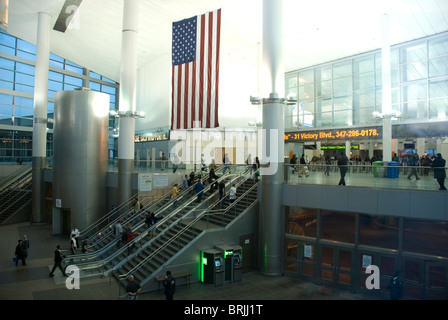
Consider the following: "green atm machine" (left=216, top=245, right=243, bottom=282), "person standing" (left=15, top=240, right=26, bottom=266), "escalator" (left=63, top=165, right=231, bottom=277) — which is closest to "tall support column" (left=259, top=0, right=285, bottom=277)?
"green atm machine" (left=216, top=245, right=243, bottom=282)

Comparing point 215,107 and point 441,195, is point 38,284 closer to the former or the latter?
point 215,107

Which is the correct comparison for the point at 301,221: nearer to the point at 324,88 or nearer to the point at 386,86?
the point at 386,86

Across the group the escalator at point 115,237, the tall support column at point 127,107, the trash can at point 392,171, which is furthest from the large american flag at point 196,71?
the trash can at point 392,171

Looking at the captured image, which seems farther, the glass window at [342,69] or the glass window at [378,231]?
the glass window at [342,69]

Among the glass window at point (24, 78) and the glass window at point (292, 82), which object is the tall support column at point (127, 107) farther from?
the glass window at point (24, 78)

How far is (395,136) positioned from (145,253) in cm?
1984

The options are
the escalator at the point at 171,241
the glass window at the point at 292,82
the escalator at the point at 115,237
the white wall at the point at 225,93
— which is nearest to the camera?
the escalator at the point at 171,241

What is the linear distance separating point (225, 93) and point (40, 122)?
624 inches

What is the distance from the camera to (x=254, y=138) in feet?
103

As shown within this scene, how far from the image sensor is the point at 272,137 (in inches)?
539

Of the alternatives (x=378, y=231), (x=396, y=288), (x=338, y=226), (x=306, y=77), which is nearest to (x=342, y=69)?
(x=306, y=77)

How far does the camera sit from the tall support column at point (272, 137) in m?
13.6

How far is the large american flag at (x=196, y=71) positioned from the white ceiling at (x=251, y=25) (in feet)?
21.8
